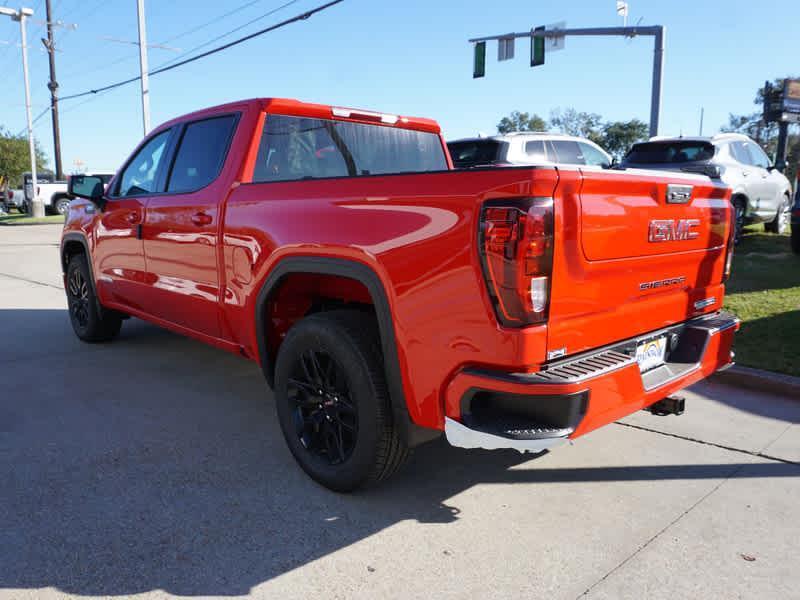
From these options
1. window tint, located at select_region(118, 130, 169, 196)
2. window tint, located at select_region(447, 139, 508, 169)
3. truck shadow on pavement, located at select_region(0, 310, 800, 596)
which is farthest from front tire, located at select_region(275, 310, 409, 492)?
window tint, located at select_region(447, 139, 508, 169)

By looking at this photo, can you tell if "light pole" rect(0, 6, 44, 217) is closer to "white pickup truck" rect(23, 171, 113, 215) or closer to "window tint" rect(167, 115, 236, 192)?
"white pickup truck" rect(23, 171, 113, 215)

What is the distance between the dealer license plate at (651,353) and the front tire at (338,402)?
3.67ft

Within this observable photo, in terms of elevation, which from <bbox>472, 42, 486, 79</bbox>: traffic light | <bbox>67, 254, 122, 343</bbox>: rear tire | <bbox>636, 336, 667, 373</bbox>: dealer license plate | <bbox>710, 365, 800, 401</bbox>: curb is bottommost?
<bbox>710, 365, 800, 401</bbox>: curb

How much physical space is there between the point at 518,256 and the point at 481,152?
26.2 feet

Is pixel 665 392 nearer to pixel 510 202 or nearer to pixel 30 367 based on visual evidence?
pixel 510 202

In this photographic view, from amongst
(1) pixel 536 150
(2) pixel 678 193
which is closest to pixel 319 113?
(2) pixel 678 193

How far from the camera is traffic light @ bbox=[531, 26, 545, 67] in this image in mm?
18763

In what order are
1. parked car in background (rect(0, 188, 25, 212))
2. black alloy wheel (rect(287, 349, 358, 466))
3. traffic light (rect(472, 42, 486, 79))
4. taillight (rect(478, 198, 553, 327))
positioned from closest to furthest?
1. taillight (rect(478, 198, 553, 327))
2. black alloy wheel (rect(287, 349, 358, 466))
3. traffic light (rect(472, 42, 486, 79))
4. parked car in background (rect(0, 188, 25, 212))

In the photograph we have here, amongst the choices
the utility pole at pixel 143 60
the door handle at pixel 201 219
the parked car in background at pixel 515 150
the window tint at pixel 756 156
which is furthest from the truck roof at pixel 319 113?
the utility pole at pixel 143 60

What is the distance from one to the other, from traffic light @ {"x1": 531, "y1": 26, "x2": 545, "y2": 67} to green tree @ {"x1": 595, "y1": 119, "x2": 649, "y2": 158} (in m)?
38.7

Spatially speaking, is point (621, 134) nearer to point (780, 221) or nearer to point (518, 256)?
point (780, 221)

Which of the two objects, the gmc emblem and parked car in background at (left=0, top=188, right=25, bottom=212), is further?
parked car in background at (left=0, top=188, right=25, bottom=212)

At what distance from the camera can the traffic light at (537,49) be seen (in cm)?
1876

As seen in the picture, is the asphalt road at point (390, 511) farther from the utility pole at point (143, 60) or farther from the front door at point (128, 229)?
the utility pole at point (143, 60)
